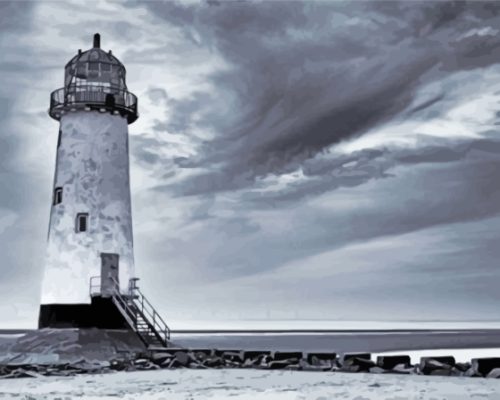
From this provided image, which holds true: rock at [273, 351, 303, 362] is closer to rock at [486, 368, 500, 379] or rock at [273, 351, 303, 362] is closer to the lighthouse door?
rock at [486, 368, 500, 379]

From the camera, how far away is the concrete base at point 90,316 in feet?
87.7

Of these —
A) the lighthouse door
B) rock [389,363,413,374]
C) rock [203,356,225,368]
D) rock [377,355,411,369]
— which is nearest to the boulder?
rock [203,356,225,368]

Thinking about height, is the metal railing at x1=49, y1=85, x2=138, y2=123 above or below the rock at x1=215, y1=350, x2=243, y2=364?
above

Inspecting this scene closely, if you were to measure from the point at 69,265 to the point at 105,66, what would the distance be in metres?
6.76

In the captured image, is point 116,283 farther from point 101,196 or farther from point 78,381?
point 78,381

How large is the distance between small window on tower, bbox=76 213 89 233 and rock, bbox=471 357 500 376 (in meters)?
13.5

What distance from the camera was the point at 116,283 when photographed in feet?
89.1

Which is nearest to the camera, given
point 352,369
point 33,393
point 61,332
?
point 33,393

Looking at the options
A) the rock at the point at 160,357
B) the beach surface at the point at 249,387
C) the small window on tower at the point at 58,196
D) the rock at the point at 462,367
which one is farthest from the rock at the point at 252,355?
the small window on tower at the point at 58,196

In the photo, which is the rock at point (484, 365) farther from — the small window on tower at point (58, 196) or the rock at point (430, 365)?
the small window on tower at point (58, 196)

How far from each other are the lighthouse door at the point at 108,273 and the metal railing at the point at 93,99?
4784 millimetres

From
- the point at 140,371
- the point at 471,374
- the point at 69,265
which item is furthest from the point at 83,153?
the point at 471,374

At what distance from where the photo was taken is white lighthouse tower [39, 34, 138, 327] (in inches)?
1060

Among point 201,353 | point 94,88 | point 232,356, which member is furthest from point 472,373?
point 94,88
